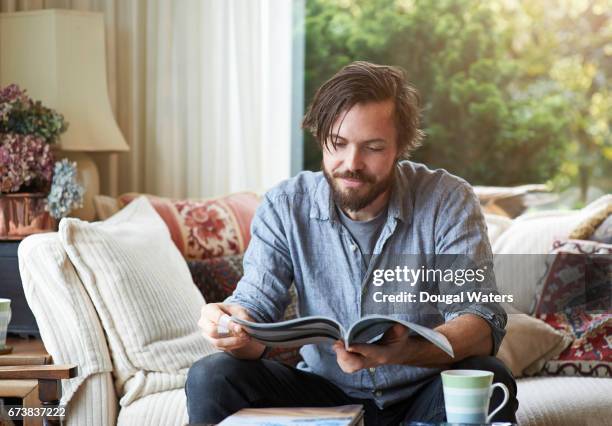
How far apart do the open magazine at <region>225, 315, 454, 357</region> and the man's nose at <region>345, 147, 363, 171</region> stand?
38 cm

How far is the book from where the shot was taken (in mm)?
1296

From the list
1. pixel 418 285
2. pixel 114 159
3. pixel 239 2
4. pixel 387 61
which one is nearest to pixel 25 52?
pixel 114 159

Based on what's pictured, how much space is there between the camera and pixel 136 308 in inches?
80.5

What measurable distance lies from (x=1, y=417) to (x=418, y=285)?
826 millimetres

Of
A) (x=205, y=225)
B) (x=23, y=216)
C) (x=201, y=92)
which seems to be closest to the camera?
(x=23, y=216)

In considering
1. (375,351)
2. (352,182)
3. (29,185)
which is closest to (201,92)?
(29,185)

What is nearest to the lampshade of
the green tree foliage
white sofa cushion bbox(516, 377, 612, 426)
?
white sofa cushion bbox(516, 377, 612, 426)

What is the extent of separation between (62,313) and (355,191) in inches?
27.7

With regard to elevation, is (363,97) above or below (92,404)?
above

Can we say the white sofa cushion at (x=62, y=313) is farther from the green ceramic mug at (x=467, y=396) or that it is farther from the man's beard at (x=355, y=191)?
the green ceramic mug at (x=467, y=396)

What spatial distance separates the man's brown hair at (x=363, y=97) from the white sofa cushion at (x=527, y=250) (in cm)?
77

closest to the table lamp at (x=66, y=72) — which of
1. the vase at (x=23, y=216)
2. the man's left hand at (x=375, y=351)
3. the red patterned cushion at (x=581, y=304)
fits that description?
the vase at (x=23, y=216)

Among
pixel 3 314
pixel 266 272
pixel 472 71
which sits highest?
pixel 472 71

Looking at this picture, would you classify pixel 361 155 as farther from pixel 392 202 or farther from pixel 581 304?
pixel 581 304
